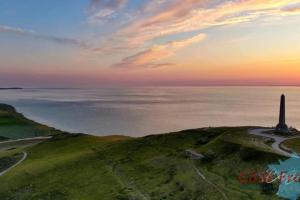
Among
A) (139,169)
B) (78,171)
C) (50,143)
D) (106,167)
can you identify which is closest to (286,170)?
(139,169)

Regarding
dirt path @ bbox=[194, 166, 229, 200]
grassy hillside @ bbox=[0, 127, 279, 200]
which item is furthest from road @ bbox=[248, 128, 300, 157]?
dirt path @ bbox=[194, 166, 229, 200]

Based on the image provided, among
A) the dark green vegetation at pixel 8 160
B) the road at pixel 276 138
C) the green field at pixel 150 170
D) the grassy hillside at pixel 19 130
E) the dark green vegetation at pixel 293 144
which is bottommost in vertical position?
the grassy hillside at pixel 19 130

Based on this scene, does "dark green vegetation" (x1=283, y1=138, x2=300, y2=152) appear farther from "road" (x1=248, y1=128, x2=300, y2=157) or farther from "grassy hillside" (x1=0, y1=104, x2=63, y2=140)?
"grassy hillside" (x1=0, y1=104, x2=63, y2=140)

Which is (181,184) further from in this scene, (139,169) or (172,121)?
(172,121)

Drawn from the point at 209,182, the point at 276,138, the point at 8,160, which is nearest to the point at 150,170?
the point at 209,182

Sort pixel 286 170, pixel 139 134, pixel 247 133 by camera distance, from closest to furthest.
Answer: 1. pixel 286 170
2. pixel 247 133
3. pixel 139 134

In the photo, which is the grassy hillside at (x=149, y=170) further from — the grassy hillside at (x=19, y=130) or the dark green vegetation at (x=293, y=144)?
the grassy hillside at (x=19, y=130)

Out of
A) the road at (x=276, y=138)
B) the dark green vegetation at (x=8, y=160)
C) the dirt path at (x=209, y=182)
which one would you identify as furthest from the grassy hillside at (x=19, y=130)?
the dirt path at (x=209, y=182)

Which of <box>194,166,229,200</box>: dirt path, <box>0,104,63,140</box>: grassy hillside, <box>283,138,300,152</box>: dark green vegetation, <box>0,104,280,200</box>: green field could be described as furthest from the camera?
<box>0,104,63,140</box>: grassy hillside
